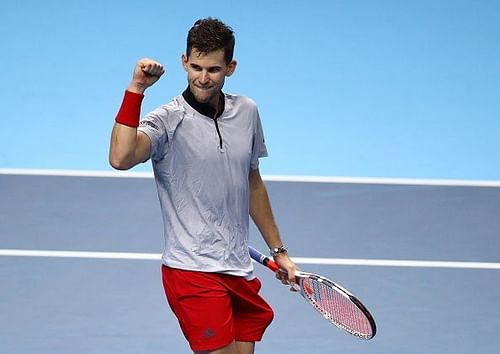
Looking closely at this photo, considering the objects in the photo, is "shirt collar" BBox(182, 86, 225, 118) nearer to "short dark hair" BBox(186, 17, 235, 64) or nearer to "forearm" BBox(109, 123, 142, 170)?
"short dark hair" BBox(186, 17, 235, 64)

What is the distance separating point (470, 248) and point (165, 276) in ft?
12.2

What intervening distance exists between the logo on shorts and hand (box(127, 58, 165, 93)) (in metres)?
0.88

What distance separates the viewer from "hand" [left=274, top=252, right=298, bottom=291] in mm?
5070

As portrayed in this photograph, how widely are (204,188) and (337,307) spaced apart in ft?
2.41

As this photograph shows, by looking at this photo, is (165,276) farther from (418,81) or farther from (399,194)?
(418,81)

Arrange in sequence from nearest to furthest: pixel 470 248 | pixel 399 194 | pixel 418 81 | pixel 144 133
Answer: pixel 144 133
pixel 470 248
pixel 399 194
pixel 418 81

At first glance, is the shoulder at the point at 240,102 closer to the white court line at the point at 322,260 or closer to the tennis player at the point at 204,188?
the tennis player at the point at 204,188

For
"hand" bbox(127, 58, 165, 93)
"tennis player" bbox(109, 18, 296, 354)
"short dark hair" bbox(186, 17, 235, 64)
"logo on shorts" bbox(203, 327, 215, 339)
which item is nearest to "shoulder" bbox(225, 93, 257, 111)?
"tennis player" bbox(109, 18, 296, 354)

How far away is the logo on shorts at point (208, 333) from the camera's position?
474cm

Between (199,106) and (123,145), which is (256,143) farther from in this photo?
(123,145)

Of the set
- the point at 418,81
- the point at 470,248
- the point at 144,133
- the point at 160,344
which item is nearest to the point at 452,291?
the point at 470,248

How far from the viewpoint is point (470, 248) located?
822 centimetres

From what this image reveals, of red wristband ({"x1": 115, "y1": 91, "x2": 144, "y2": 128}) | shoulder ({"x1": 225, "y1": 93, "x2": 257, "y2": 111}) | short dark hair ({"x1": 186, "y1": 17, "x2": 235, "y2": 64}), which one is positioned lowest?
shoulder ({"x1": 225, "y1": 93, "x2": 257, "y2": 111})

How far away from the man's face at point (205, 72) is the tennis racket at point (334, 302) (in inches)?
26.2
